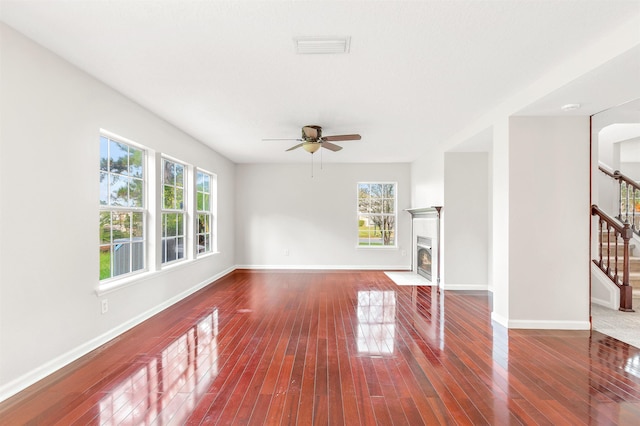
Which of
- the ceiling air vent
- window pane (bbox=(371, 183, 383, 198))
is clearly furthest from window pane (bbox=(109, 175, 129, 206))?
window pane (bbox=(371, 183, 383, 198))

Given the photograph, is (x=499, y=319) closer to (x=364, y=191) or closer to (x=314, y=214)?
(x=364, y=191)

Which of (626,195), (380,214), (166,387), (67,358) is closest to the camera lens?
(166,387)

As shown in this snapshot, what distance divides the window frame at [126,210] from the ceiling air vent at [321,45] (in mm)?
2256

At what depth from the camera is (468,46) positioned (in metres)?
2.31

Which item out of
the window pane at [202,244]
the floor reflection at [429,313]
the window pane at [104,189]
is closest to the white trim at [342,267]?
the window pane at [202,244]

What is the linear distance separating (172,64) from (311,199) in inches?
198

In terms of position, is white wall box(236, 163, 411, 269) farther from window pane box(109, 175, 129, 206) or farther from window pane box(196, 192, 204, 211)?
window pane box(109, 175, 129, 206)

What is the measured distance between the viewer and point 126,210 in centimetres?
354

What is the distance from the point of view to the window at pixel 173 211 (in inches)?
175

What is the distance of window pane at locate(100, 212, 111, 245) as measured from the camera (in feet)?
10.5

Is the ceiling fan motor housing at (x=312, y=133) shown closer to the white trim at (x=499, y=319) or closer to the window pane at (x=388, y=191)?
the white trim at (x=499, y=319)

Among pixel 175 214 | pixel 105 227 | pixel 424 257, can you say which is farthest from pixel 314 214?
pixel 105 227

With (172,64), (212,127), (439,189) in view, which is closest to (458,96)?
(439,189)

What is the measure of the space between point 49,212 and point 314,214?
212 inches
